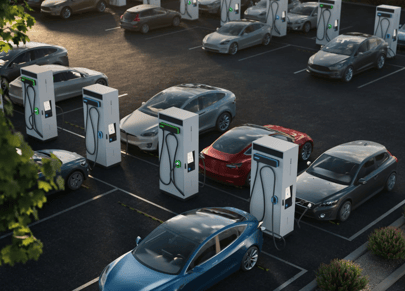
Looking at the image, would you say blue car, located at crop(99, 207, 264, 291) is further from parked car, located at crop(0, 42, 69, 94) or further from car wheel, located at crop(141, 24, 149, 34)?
car wheel, located at crop(141, 24, 149, 34)

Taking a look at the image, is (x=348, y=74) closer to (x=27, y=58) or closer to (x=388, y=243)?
(x=388, y=243)

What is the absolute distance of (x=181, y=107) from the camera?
17391 mm

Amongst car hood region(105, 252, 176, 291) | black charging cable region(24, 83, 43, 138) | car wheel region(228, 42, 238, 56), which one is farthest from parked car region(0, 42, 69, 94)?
car hood region(105, 252, 176, 291)

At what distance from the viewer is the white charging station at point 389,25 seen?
86.9 feet

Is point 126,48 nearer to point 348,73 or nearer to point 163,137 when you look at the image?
point 348,73

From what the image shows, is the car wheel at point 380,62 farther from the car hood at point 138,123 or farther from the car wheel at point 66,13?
the car wheel at point 66,13

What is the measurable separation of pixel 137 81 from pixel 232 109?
5870 mm

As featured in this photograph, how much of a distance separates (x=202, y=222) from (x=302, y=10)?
73.9ft

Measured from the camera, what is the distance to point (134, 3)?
36.8 meters

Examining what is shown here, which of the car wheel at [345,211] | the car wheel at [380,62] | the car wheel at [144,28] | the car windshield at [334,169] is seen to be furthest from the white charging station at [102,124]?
the car wheel at [144,28]

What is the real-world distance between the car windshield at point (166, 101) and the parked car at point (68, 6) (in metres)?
16.3

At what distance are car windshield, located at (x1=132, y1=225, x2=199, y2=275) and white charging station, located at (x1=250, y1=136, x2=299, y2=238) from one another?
8.68 ft

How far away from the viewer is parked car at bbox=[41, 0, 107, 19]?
31922 millimetres

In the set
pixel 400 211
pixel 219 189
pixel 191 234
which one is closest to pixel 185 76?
pixel 219 189
